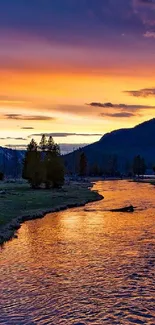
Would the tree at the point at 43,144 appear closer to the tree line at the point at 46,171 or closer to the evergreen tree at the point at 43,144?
the evergreen tree at the point at 43,144

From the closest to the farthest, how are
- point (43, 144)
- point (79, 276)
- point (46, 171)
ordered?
point (79, 276), point (46, 171), point (43, 144)

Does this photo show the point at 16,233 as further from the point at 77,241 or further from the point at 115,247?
the point at 115,247

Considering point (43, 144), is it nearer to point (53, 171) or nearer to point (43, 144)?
point (43, 144)

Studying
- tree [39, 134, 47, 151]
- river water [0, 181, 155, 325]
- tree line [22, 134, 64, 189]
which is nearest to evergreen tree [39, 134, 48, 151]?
tree [39, 134, 47, 151]

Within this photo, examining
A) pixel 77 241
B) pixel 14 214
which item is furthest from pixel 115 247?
pixel 14 214

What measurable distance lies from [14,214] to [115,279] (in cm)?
3215

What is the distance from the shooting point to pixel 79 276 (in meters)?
27.6

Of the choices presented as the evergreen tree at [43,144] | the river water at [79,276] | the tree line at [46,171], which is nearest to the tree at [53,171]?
the tree line at [46,171]

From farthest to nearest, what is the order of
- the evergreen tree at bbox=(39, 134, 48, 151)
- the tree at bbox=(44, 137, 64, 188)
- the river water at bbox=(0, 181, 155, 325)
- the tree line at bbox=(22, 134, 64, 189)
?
the evergreen tree at bbox=(39, 134, 48, 151) < the tree at bbox=(44, 137, 64, 188) < the tree line at bbox=(22, 134, 64, 189) < the river water at bbox=(0, 181, 155, 325)

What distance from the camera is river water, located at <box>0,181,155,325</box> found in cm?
2086

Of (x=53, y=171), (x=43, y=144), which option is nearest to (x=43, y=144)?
(x=43, y=144)

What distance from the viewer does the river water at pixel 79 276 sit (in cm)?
2086

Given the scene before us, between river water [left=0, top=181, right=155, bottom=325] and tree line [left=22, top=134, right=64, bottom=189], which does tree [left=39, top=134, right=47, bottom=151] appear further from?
river water [left=0, top=181, right=155, bottom=325]

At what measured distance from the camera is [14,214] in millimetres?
56938
